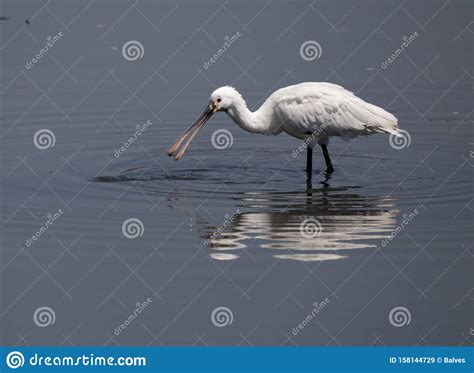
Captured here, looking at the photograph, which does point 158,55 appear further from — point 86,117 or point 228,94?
point 228,94

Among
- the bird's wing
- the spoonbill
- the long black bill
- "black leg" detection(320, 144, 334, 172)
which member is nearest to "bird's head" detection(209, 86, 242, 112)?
the spoonbill

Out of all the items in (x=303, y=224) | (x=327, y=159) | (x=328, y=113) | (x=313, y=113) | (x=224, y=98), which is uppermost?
(x=328, y=113)

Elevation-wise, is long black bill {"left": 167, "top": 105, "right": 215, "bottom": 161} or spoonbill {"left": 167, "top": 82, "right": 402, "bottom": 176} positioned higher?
spoonbill {"left": 167, "top": 82, "right": 402, "bottom": 176}

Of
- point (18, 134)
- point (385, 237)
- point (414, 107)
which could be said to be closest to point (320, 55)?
point (414, 107)

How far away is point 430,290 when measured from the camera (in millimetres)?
11742

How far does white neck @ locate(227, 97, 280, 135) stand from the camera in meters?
16.6

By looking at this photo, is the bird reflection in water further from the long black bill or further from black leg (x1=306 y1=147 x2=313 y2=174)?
the long black bill

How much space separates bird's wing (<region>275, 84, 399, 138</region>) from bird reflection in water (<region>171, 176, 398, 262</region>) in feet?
3.38

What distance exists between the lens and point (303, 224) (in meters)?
14.0

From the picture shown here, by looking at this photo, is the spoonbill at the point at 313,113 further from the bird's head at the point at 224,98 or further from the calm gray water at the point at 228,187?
the calm gray water at the point at 228,187

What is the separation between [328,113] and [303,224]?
295cm

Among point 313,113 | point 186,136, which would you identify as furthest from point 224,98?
point 313,113

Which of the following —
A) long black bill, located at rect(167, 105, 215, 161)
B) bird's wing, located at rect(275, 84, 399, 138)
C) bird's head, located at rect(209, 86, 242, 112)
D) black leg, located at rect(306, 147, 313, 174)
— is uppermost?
bird's wing, located at rect(275, 84, 399, 138)

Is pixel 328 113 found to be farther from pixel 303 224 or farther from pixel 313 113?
pixel 303 224
